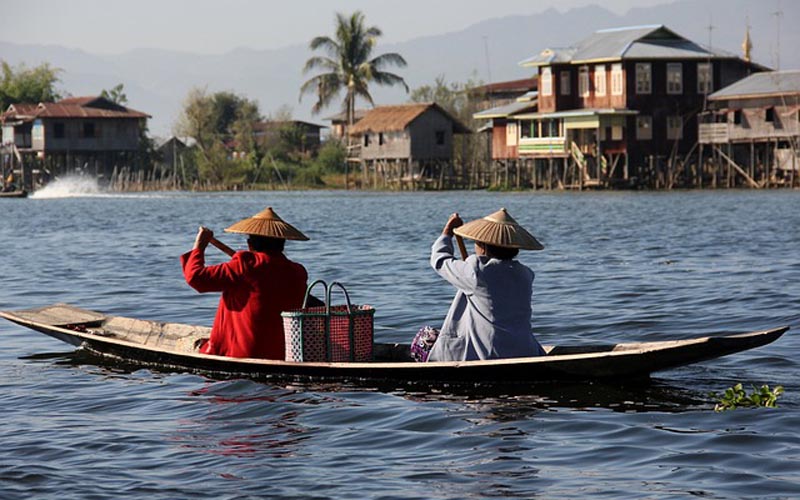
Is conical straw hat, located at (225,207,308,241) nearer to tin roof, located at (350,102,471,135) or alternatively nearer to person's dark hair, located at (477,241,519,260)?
person's dark hair, located at (477,241,519,260)

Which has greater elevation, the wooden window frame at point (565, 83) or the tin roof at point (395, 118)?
the wooden window frame at point (565, 83)

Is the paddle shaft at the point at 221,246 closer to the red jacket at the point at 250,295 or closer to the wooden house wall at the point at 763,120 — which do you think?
the red jacket at the point at 250,295

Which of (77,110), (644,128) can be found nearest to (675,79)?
(644,128)

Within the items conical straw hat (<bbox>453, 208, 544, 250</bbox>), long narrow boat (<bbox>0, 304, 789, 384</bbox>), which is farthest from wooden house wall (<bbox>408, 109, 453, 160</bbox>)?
conical straw hat (<bbox>453, 208, 544, 250</bbox>)

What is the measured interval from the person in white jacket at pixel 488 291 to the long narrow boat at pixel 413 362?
0.68 ft

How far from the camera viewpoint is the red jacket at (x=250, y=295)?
1071 cm

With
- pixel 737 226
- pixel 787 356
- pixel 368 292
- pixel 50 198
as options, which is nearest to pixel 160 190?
pixel 50 198

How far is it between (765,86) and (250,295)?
49.7 m

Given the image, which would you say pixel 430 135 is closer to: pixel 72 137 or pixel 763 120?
pixel 72 137

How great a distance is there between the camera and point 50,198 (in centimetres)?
7169

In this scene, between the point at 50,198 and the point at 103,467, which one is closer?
the point at 103,467

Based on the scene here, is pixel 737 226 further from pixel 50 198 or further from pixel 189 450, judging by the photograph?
pixel 50 198

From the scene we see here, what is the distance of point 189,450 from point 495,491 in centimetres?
226

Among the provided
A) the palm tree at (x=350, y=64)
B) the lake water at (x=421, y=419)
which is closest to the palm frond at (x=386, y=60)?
the palm tree at (x=350, y=64)
